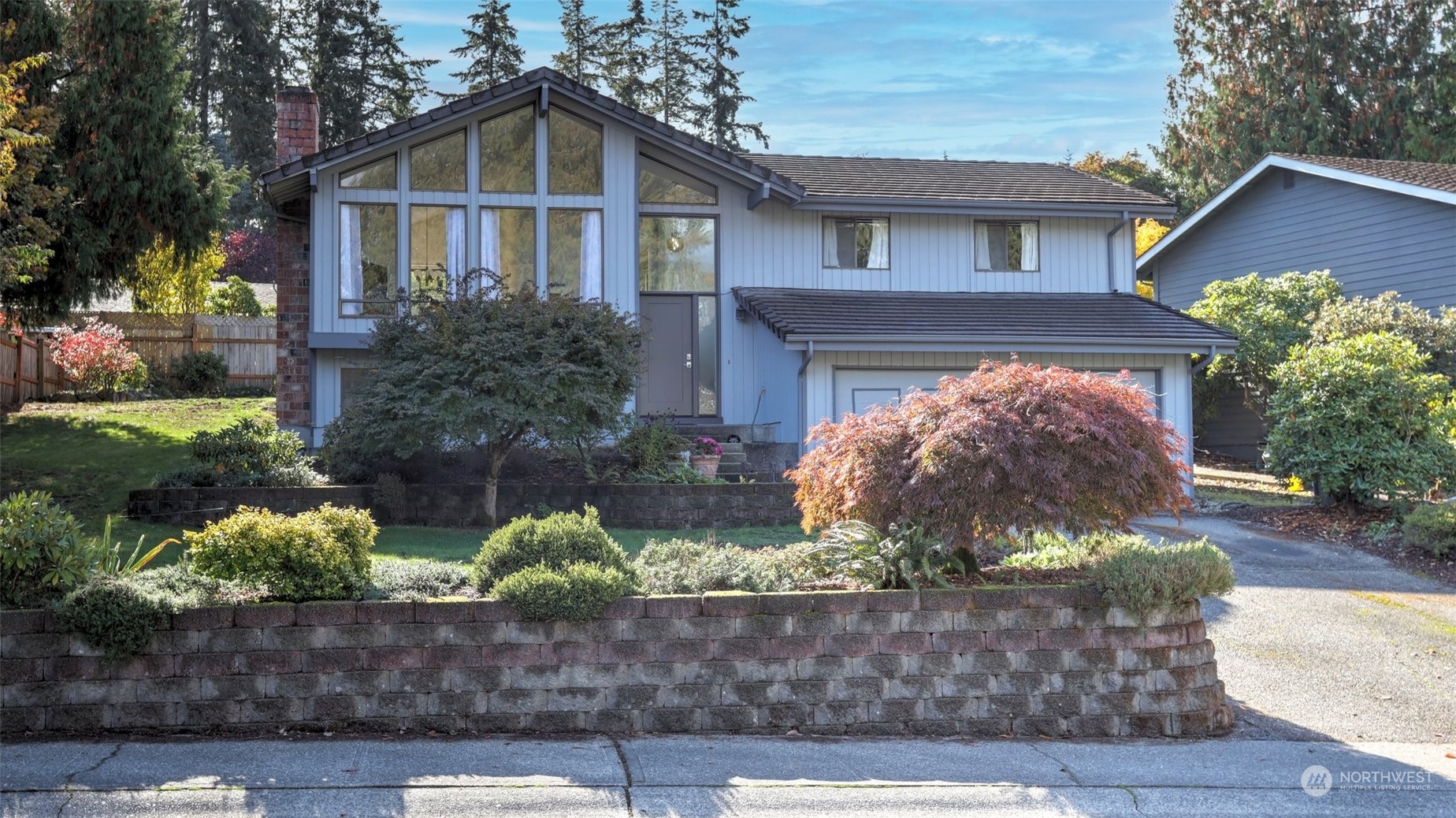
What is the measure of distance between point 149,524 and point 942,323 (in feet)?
36.1

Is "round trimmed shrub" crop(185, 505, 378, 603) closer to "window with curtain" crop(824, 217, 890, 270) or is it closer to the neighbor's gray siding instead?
"window with curtain" crop(824, 217, 890, 270)

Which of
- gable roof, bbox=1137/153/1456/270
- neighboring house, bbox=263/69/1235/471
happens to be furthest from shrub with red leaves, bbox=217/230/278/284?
gable roof, bbox=1137/153/1456/270

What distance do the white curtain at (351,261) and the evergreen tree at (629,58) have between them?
26125mm

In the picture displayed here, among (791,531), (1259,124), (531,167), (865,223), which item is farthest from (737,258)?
(1259,124)

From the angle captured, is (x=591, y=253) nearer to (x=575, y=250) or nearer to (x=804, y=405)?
(x=575, y=250)

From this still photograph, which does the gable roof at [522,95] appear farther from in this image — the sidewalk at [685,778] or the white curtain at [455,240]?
the sidewalk at [685,778]

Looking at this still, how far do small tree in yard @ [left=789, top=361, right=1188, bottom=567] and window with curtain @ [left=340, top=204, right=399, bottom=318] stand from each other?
11398 millimetres

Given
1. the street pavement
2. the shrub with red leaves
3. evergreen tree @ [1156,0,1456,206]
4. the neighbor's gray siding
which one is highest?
evergreen tree @ [1156,0,1456,206]

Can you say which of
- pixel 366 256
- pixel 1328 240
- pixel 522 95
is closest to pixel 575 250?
pixel 522 95

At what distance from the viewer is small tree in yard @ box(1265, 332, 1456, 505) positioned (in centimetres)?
1518

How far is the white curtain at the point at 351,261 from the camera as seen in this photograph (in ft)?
58.6

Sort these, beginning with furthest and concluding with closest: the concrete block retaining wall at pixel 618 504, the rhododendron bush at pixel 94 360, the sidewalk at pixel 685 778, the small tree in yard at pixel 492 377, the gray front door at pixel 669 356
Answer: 1. the rhododendron bush at pixel 94 360
2. the gray front door at pixel 669 356
3. the concrete block retaining wall at pixel 618 504
4. the small tree in yard at pixel 492 377
5. the sidewalk at pixel 685 778

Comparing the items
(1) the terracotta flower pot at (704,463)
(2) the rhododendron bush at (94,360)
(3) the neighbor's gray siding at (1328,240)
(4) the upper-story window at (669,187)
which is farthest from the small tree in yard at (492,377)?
(3) the neighbor's gray siding at (1328,240)

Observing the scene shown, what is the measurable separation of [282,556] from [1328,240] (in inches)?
873
